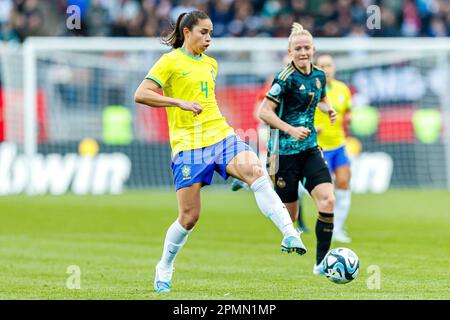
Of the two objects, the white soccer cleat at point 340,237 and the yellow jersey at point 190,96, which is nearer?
the yellow jersey at point 190,96

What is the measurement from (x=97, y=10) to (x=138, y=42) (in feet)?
16.3

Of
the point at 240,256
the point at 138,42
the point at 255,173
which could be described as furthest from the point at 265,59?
the point at 255,173

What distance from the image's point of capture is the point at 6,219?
1766cm

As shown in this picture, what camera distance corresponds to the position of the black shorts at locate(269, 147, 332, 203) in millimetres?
10297

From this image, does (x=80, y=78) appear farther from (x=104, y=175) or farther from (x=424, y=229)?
(x=424, y=229)

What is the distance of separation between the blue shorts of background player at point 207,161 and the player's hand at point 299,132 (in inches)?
33.5

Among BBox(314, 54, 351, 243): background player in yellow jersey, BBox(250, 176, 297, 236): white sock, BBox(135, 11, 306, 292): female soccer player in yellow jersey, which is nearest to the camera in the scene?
BBox(250, 176, 297, 236): white sock

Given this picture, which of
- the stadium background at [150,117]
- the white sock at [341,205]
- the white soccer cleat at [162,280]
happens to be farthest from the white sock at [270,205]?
the stadium background at [150,117]

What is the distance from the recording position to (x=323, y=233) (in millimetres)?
10469

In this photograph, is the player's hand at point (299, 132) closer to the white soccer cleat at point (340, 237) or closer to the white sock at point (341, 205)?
the white soccer cleat at point (340, 237)

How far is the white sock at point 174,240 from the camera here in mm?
9320

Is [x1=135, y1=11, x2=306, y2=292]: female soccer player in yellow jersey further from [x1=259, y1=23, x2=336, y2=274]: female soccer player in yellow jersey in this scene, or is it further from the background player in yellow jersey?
the background player in yellow jersey

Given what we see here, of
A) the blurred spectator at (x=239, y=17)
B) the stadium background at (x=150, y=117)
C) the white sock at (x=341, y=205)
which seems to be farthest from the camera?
the blurred spectator at (x=239, y=17)

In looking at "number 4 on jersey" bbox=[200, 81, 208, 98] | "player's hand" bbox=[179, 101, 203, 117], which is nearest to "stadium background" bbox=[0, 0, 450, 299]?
"number 4 on jersey" bbox=[200, 81, 208, 98]
